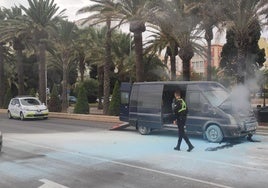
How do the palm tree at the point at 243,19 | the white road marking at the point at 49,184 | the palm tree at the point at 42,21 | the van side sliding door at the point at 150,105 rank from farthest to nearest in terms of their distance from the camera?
the palm tree at the point at 42,21
the palm tree at the point at 243,19
the van side sliding door at the point at 150,105
the white road marking at the point at 49,184

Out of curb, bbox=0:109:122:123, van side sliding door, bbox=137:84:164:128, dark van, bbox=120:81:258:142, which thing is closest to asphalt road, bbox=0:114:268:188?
dark van, bbox=120:81:258:142

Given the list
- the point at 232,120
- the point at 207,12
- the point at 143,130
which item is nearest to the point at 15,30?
the point at 207,12

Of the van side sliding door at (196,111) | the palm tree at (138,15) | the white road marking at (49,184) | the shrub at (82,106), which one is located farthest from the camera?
the shrub at (82,106)

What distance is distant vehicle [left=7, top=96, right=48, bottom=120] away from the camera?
90.8 ft

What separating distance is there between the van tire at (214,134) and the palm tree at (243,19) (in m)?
8.33

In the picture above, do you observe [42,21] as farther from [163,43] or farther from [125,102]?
[125,102]

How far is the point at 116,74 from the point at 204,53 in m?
16.8

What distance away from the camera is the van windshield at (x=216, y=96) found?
15.0m

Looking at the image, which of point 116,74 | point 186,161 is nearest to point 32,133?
point 186,161

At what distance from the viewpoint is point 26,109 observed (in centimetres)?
2764

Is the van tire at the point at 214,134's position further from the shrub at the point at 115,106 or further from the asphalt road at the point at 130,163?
the shrub at the point at 115,106

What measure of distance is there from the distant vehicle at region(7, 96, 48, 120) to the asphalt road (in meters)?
11.5

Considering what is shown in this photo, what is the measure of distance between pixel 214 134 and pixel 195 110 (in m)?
1.16

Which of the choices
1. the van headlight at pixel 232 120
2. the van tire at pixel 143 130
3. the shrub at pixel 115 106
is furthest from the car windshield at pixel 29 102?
the van headlight at pixel 232 120
